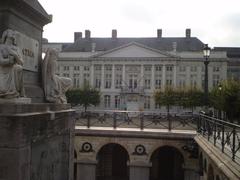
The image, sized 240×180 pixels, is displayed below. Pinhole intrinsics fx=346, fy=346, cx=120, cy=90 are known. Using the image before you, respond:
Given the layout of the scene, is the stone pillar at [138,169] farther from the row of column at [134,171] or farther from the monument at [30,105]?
the monument at [30,105]

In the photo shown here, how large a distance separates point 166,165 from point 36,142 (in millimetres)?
19462

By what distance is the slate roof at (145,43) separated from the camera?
2689 inches

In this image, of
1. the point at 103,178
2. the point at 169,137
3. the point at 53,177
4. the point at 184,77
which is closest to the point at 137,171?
the point at 169,137

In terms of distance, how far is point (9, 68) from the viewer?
6758mm

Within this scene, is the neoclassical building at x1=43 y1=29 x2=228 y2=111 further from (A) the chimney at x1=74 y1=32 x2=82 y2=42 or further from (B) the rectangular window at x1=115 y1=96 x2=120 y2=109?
(A) the chimney at x1=74 y1=32 x2=82 y2=42

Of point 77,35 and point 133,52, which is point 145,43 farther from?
point 77,35

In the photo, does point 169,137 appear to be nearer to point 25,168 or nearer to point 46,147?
point 46,147

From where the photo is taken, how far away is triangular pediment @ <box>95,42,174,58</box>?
213 ft

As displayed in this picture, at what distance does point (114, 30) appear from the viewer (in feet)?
236

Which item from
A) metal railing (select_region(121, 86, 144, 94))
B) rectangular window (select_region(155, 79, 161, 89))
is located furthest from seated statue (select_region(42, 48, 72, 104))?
rectangular window (select_region(155, 79, 161, 89))

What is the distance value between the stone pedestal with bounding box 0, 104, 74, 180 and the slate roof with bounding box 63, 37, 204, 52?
60561 millimetres

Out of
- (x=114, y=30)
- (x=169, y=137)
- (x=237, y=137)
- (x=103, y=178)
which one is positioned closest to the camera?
(x=237, y=137)

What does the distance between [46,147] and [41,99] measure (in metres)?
1.43

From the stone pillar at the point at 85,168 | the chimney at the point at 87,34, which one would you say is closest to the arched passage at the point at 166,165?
the stone pillar at the point at 85,168
